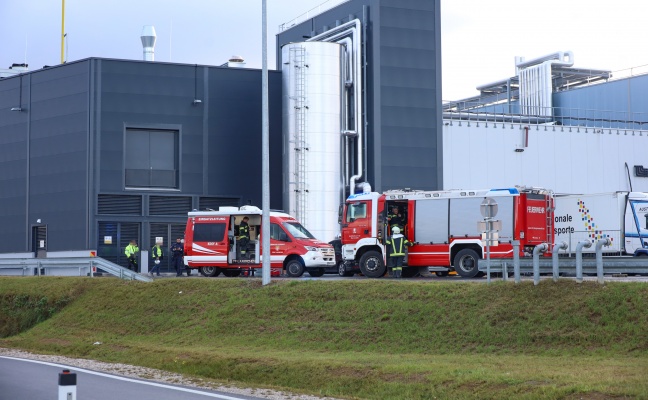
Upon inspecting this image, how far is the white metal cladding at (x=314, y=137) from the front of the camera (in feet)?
157

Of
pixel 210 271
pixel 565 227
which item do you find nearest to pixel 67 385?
pixel 210 271

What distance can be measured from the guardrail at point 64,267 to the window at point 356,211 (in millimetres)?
7362

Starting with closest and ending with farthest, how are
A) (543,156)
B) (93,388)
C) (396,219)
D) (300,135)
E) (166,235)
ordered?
(93,388) < (396,219) < (300,135) < (166,235) < (543,156)

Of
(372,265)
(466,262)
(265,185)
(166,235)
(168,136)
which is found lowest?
(372,265)

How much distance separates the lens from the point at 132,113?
163 ft

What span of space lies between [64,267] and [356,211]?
37.2ft

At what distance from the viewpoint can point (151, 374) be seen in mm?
19938

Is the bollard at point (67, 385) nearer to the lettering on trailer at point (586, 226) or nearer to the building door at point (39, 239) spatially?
the lettering on trailer at point (586, 226)

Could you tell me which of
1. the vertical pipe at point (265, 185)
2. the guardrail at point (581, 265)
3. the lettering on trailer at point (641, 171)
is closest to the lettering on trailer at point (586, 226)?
the vertical pipe at point (265, 185)

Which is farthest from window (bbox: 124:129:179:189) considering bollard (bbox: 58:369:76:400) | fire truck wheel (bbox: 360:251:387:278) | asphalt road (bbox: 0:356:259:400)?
bollard (bbox: 58:369:76:400)

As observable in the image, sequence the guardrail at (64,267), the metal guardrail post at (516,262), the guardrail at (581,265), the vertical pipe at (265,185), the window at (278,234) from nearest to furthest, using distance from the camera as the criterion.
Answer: the guardrail at (581,265) → the metal guardrail post at (516,262) → the vertical pipe at (265,185) → the guardrail at (64,267) → the window at (278,234)

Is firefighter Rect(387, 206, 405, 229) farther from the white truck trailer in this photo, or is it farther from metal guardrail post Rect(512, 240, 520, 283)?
metal guardrail post Rect(512, 240, 520, 283)

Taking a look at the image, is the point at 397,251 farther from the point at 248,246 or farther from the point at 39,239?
the point at 39,239

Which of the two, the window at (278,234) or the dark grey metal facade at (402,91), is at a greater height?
the dark grey metal facade at (402,91)
